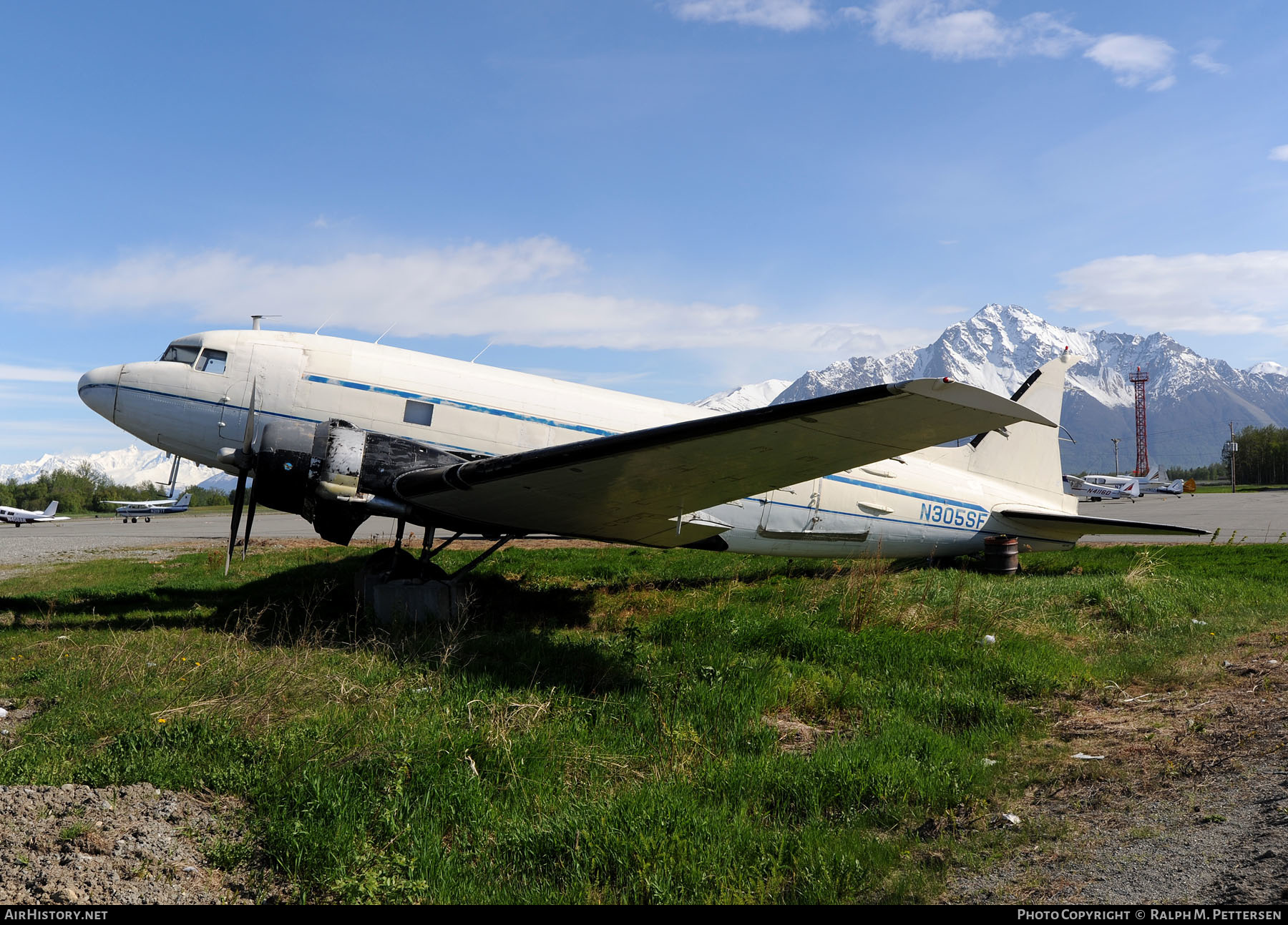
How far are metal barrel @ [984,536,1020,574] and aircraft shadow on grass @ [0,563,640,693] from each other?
307 inches

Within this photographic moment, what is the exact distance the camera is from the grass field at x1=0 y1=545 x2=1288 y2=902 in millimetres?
3643

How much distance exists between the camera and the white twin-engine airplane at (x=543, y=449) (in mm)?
6605

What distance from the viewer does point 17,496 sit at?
329ft

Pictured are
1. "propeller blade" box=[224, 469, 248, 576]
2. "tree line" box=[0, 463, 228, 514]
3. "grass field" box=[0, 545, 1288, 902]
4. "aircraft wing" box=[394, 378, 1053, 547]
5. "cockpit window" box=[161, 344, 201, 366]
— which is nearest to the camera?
"grass field" box=[0, 545, 1288, 902]

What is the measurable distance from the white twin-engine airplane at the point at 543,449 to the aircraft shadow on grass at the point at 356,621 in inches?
50.4

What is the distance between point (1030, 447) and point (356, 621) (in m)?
13.3

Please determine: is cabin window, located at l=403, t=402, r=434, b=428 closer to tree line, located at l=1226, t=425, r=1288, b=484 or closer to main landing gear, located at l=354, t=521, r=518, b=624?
main landing gear, located at l=354, t=521, r=518, b=624

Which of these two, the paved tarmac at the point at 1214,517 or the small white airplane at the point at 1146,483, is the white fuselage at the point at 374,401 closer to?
the paved tarmac at the point at 1214,517

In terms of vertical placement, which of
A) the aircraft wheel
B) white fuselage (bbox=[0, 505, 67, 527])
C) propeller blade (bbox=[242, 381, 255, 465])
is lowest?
white fuselage (bbox=[0, 505, 67, 527])

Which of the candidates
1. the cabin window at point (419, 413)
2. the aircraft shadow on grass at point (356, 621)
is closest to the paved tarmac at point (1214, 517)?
the aircraft shadow on grass at point (356, 621)

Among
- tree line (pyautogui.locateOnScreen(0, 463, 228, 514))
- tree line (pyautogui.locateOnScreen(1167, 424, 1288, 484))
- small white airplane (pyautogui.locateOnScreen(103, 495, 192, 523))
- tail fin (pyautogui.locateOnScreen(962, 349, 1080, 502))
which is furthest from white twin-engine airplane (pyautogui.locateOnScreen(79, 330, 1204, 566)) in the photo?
tree line (pyautogui.locateOnScreen(1167, 424, 1288, 484))

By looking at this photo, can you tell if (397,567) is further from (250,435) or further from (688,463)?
(688,463)

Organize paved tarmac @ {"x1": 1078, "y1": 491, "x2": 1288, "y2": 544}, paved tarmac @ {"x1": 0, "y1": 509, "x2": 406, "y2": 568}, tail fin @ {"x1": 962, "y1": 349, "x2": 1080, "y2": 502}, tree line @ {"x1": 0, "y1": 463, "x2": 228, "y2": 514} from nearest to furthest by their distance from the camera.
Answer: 1. tail fin @ {"x1": 962, "y1": 349, "x2": 1080, "y2": 502}
2. paved tarmac @ {"x1": 0, "y1": 509, "x2": 406, "y2": 568}
3. paved tarmac @ {"x1": 1078, "y1": 491, "x2": 1288, "y2": 544}
4. tree line @ {"x1": 0, "y1": 463, "x2": 228, "y2": 514}

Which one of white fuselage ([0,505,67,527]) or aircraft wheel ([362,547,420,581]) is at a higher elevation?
aircraft wheel ([362,547,420,581])
